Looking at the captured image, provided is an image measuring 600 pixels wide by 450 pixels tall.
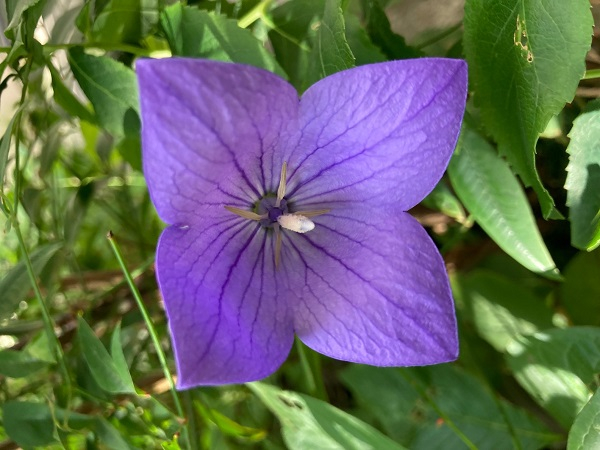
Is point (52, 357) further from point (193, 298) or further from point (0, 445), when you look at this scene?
point (193, 298)

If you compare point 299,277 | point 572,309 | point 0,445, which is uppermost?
point 299,277

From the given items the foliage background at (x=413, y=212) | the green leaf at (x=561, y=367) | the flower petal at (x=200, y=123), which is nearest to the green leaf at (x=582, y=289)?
the foliage background at (x=413, y=212)

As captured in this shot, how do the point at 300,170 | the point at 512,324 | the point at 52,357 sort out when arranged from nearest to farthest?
the point at 300,170 < the point at 52,357 < the point at 512,324

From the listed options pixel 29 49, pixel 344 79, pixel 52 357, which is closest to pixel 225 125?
pixel 344 79

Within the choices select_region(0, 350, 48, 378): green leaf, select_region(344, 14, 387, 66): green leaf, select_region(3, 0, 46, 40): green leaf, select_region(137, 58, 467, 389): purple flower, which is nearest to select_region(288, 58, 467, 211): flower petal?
select_region(137, 58, 467, 389): purple flower

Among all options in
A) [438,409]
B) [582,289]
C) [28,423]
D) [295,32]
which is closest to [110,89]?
[295,32]

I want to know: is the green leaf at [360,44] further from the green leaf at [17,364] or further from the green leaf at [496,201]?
the green leaf at [17,364]
